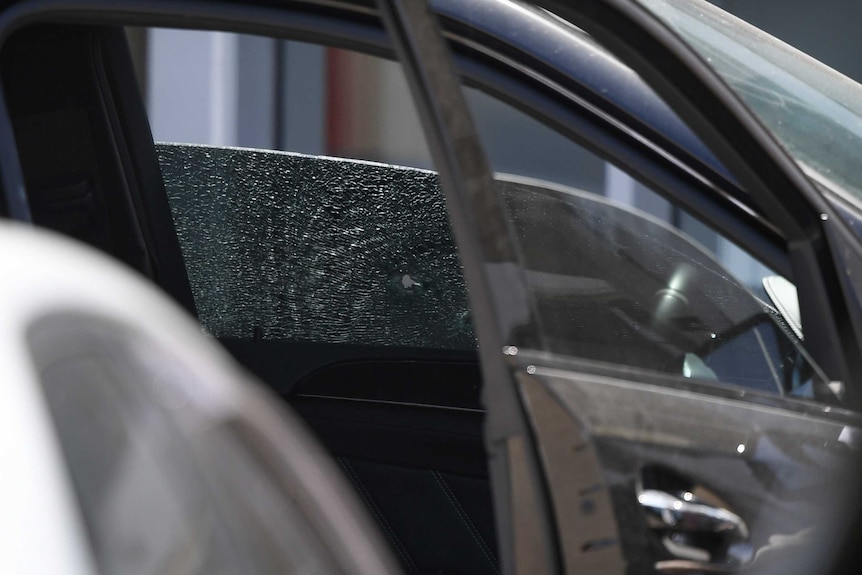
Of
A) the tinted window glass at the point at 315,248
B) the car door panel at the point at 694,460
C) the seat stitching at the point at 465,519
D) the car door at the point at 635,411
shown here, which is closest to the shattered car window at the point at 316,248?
the tinted window glass at the point at 315,248

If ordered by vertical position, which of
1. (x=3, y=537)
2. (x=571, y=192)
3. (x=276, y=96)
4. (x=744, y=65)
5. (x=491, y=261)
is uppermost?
(x=276, y=96)

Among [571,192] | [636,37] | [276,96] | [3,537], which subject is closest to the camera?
[3,537]

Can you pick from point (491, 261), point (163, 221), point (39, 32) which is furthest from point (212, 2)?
point (491, 261)

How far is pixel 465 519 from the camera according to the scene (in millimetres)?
2057

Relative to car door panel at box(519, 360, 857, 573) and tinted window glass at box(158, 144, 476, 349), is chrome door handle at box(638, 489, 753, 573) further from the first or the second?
tinted window glass at box(158, 144, 476, 349)

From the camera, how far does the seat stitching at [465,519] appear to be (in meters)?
2.02

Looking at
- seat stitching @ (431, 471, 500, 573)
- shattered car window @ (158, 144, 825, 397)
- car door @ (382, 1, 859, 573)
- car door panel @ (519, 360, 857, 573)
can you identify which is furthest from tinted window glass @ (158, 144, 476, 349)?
car door panel @ (519, 360, 857, 573)

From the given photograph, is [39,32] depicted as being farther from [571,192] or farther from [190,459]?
[190,459]

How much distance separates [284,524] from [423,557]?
137 cm

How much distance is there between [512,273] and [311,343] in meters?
1.30

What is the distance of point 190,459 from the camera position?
70 centimetres

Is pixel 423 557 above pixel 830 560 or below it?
above

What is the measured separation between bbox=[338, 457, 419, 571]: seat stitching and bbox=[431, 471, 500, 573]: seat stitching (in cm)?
12

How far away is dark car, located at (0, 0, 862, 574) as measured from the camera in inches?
39.6
